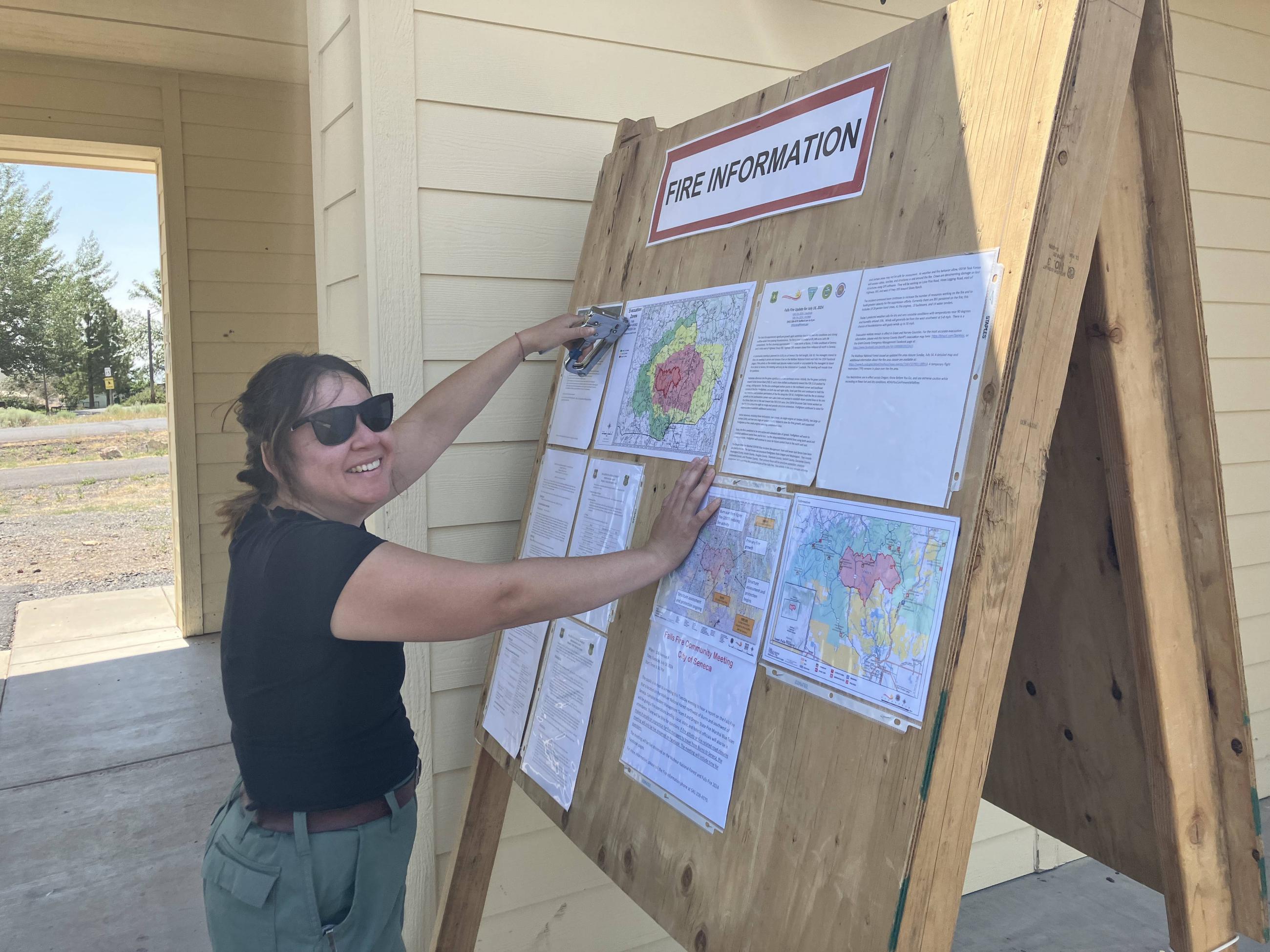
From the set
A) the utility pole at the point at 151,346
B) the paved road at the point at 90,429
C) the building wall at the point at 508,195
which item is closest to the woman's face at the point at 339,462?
the building wall at the point at 508,195

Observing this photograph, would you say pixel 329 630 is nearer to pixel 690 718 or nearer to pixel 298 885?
pixel 298 885

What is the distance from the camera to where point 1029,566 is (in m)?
1.30

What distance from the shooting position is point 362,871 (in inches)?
56.7

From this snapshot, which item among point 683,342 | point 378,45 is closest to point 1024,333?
point 683,342

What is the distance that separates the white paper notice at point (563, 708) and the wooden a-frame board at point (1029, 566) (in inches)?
1.7

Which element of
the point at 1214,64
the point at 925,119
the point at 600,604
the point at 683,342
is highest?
the point at 1214,64

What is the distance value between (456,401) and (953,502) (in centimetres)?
114

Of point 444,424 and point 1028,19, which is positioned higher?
point 1028,19

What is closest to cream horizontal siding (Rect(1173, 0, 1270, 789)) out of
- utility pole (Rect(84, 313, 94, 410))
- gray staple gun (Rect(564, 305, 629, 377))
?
gray staple gun (Rect(564, 305, 629, 377))

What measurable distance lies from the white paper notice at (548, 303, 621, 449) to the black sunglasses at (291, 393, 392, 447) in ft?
1.48

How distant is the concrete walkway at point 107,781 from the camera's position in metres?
2.75

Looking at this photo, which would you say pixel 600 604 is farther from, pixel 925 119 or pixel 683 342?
pixel 925 119

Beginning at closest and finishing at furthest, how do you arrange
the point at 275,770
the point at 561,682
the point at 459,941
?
the point at 275,770
the point at 561,682
the point at 459,941

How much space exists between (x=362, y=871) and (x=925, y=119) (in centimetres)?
143
